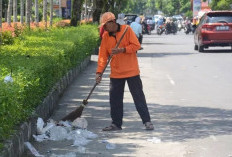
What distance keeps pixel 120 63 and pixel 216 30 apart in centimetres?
2086

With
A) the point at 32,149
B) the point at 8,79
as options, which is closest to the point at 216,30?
the point at 32,149

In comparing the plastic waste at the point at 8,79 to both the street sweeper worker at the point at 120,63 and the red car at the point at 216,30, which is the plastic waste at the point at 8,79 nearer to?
the street sweeper worker at the point at 120,63

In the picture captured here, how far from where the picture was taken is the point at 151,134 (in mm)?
10352

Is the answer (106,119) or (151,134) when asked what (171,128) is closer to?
(151,134)

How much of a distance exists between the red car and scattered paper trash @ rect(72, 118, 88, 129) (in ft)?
67.2

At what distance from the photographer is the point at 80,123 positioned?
432 inches

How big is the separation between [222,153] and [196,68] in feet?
44.0

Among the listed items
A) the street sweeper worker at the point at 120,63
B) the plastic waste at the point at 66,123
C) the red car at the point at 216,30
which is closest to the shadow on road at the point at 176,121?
the street sweeper worker at the point at 120,63

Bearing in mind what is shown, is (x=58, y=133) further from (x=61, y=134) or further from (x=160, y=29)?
(x=160, y=29)

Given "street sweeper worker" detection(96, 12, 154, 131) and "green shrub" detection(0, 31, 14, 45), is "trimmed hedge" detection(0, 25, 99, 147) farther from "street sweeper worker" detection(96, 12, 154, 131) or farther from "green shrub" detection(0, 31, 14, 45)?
"green shrub" detection(0, 31, 14, 45)

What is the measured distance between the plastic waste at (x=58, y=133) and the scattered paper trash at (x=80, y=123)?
479mm

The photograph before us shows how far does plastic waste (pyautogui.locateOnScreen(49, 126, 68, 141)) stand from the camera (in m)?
10.1

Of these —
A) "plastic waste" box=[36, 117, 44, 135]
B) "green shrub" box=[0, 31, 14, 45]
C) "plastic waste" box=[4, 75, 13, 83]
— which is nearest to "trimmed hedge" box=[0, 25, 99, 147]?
"plastic waste" box=[4, 75, 13, 83]

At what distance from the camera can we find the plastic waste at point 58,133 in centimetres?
1009
